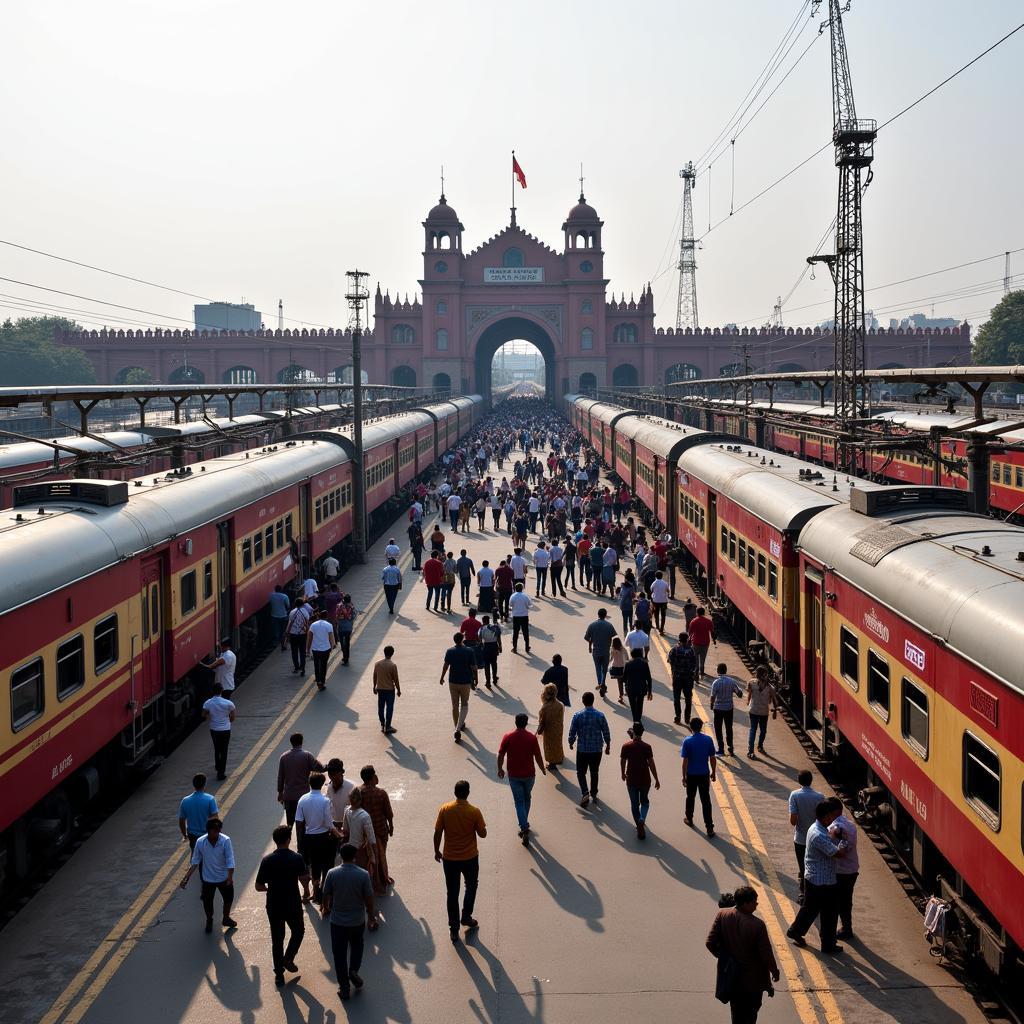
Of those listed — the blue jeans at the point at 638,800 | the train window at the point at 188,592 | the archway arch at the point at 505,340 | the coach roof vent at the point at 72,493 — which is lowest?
the blue jeans at the point at 638,800

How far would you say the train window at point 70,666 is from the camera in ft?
35.2

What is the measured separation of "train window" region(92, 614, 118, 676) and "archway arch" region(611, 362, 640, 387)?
294ft

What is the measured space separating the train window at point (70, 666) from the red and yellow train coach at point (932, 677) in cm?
774

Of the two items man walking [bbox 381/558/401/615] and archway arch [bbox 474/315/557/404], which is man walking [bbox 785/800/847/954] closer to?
man walking [bbox 381/558/401/615]

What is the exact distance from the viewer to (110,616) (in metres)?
12.2

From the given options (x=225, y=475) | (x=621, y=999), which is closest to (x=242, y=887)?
(x=621, y=999)

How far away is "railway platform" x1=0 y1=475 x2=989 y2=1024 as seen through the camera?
8.27m

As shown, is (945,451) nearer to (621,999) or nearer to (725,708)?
(725,708)

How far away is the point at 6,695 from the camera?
30.9 feet

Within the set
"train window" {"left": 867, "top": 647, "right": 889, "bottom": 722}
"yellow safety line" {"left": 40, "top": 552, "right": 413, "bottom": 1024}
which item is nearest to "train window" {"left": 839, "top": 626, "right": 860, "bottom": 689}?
"train window" {"left": 867, "top": 647, "right": 889, "bottom": 722}

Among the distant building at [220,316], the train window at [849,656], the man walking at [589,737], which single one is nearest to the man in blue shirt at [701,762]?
the man walking at [589,737]

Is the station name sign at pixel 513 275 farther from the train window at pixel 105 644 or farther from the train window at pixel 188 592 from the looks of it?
the train window at pixel 105 644

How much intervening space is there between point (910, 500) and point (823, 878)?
202 inches

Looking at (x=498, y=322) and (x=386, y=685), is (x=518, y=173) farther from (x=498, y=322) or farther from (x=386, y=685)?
(x=386, y=685)
